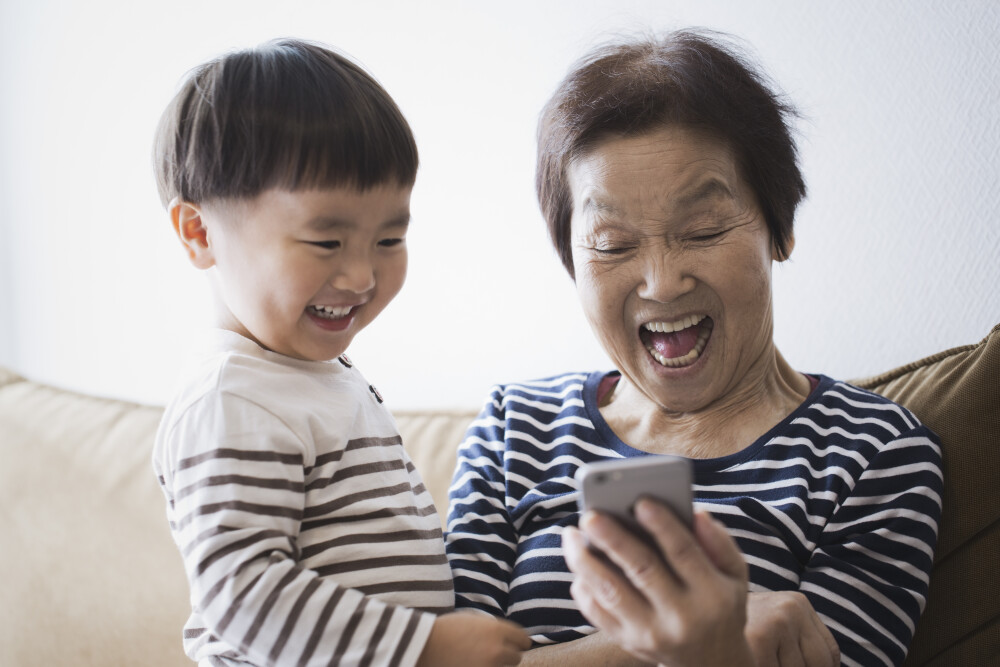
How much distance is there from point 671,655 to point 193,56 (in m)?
2.19

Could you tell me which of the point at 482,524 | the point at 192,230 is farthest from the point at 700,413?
the point at 192,230

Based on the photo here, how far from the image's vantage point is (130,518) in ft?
5.52

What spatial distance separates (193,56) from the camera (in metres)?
2.38

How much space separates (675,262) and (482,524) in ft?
1.62

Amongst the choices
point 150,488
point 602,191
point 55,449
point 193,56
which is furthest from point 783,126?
point 193,56

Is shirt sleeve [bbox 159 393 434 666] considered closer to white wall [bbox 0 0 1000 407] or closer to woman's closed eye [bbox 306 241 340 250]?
woman's closed eye [bbox 306 241 340 250]

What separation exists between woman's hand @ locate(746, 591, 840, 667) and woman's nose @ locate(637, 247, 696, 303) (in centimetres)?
44

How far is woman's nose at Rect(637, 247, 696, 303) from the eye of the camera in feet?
4.03

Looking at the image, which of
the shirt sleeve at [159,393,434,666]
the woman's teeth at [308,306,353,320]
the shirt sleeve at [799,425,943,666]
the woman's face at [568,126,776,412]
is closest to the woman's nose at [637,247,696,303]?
the woman's face at [568,126,776,412]

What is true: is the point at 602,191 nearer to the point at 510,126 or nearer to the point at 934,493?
the point at 934,493

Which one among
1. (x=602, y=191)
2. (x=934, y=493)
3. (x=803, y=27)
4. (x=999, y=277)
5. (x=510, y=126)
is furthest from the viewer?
(x=510, y=126)

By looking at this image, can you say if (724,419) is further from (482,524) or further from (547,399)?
(482,524)

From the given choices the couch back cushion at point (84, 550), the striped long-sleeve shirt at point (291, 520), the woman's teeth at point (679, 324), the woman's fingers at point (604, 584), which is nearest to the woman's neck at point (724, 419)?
the woman's teeth at point (679, 324)

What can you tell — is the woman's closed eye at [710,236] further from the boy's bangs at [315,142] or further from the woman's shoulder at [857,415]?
the boy's bangs at [315,142]
